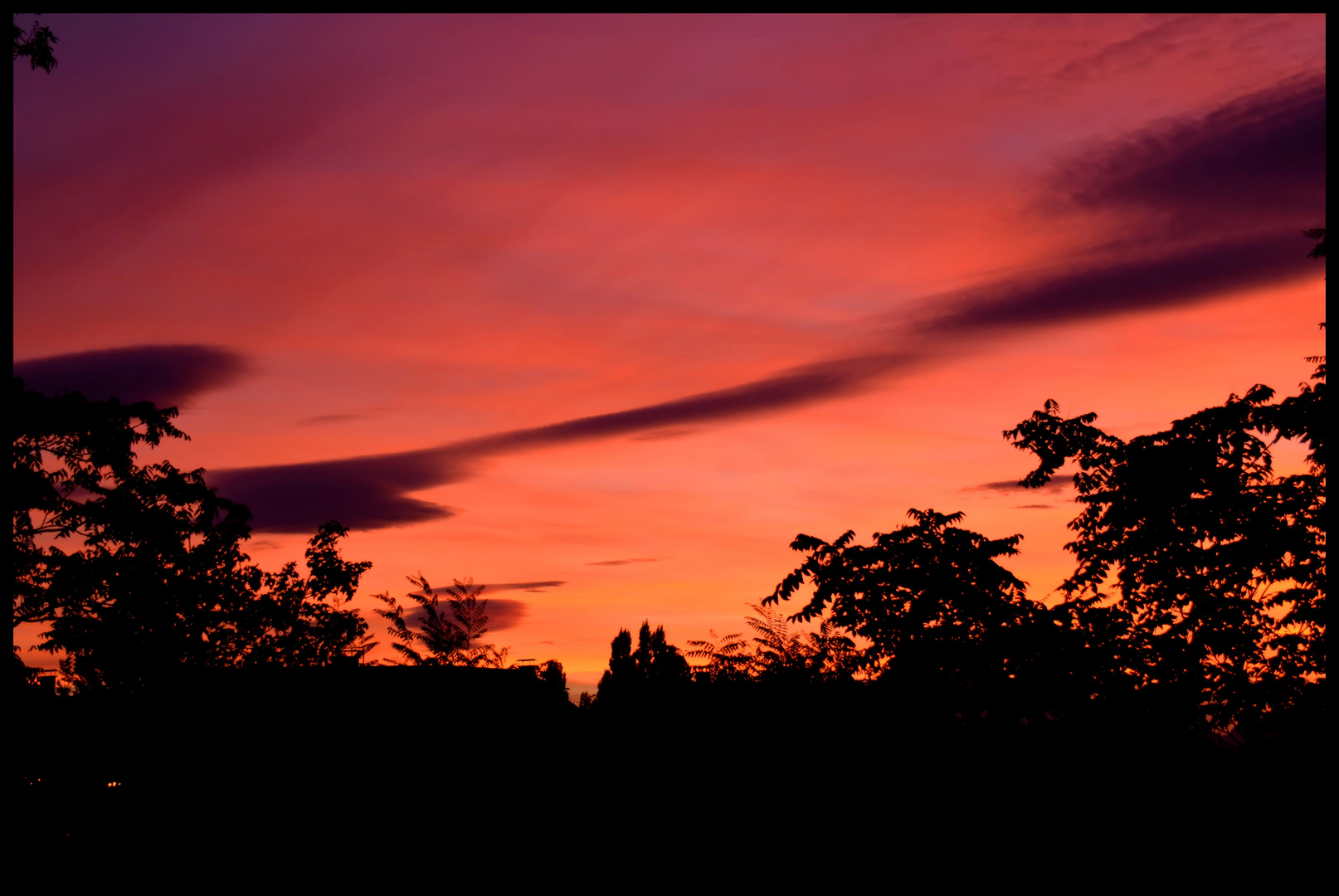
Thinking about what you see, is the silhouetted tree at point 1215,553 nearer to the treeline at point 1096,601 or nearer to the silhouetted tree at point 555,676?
the treeline at point 1096,601

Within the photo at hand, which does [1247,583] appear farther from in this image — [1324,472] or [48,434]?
[48,434]

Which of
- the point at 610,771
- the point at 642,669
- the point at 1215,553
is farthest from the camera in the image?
the point at 642,669

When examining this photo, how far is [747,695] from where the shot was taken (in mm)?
8547

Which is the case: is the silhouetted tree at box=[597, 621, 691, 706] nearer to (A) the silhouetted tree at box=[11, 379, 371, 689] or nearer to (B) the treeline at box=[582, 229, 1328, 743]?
(B) the treeline at box=[582, 229, 1328, 743]

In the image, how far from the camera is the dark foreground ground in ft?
21.7

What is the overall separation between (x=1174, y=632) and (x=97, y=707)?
583 inches

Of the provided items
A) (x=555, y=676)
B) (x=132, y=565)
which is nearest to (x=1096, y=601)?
(x=555, y=676)

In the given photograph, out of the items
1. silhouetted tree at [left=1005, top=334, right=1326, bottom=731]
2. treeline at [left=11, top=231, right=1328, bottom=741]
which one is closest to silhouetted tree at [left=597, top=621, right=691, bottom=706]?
treeline at [left=11, top=231, right=1328, bottom=741]

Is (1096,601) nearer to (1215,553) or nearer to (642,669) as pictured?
(1215,553)

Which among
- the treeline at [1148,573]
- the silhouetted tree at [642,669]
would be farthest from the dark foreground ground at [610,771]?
the treeline at [1148,573]

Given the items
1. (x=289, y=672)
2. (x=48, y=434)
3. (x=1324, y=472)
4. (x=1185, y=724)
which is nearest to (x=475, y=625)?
(x=48, y=434)

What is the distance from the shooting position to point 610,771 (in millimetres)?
8539

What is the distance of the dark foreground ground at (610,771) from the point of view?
21.7 feet
